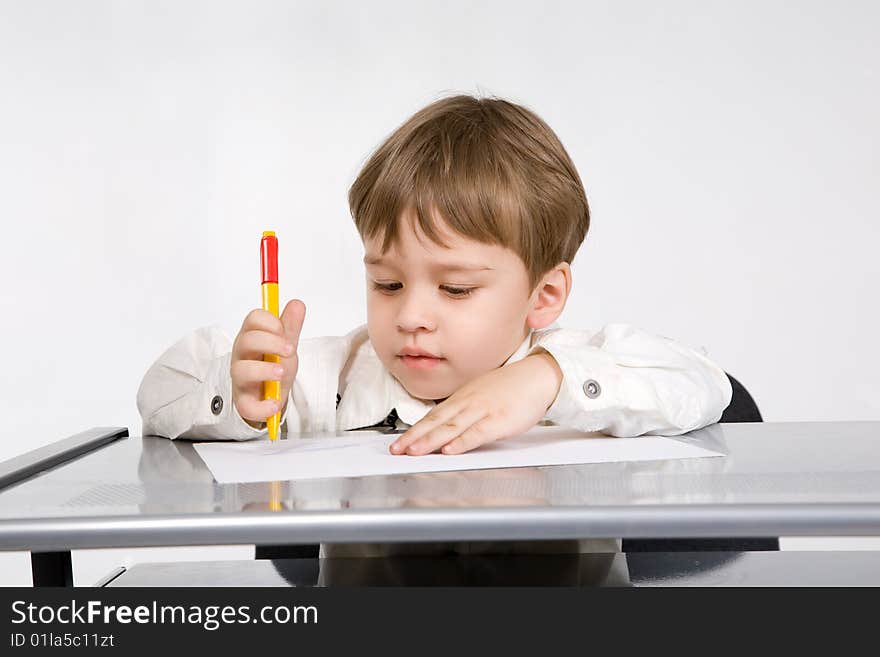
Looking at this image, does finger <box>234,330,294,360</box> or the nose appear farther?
the nose

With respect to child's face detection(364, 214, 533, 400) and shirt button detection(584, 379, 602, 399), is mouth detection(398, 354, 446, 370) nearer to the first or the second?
child's face detection(364, 214, 533, 400)

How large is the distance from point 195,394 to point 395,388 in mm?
231

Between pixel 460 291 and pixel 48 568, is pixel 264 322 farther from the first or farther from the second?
pixel 48 568

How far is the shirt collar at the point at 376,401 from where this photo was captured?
1219 millimetres

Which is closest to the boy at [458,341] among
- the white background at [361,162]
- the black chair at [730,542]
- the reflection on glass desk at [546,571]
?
the reflection on glass desk at [546,571]

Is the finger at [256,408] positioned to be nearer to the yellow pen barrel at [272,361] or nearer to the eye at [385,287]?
the yellow pen barrel at [272,361]

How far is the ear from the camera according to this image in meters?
1.27

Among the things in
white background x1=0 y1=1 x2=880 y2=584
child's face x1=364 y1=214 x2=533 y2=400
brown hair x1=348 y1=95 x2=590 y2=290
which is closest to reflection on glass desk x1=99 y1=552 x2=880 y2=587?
child's face x1=364 y1=214 x2=533 y2=400

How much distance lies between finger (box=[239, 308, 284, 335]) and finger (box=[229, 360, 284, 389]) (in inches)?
1.2

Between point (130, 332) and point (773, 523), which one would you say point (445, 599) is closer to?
point (773, 523)

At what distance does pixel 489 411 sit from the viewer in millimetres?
905

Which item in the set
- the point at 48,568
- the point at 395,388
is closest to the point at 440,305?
the point at 395,388

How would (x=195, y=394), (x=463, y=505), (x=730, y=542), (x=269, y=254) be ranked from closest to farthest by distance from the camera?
(x=463, y=505), (x=269, y=254), (x=195, y=394), (x=730, y=542)

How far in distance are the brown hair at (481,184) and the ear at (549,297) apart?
15 millimetres
